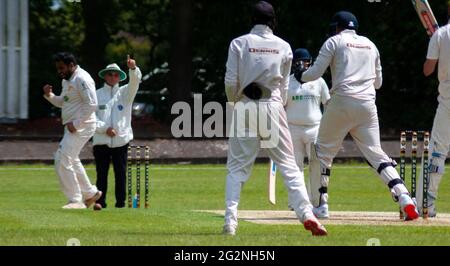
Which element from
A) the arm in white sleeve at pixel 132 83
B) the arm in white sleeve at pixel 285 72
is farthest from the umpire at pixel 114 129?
the arm in white sleeve at pixel 285 72

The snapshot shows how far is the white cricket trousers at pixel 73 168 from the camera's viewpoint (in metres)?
17.5

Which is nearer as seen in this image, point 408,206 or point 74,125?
point 408,206

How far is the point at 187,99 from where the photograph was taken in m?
39.6

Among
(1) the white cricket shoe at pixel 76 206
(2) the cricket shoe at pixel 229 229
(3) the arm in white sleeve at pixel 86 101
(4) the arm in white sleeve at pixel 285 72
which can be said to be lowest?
(1) the white cricket shoe at pixel 76 206

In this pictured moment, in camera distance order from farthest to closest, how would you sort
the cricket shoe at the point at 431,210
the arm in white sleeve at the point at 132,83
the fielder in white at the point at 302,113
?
the arm in white sleeve at the point at 132,83 < the fielder in white at the point at 302,113 < the cricket shoe at the point at 431,210

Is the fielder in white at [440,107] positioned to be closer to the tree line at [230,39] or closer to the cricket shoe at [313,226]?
the cricket shoe at [313,226]

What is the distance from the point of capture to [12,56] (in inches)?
1378

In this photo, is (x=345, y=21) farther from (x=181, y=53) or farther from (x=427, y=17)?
(x=181, y=53)

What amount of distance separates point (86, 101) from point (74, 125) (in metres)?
0.38

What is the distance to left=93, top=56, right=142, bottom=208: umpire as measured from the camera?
1894cm

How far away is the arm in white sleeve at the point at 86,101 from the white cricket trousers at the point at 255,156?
5.42 m

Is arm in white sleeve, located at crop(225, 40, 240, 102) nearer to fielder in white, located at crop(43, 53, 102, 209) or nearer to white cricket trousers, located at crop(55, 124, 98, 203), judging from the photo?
fielder in white, located at crop(43, 53, 102, 209)

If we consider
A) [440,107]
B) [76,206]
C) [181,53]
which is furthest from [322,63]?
[181,53]

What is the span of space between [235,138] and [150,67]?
34.3 meters
